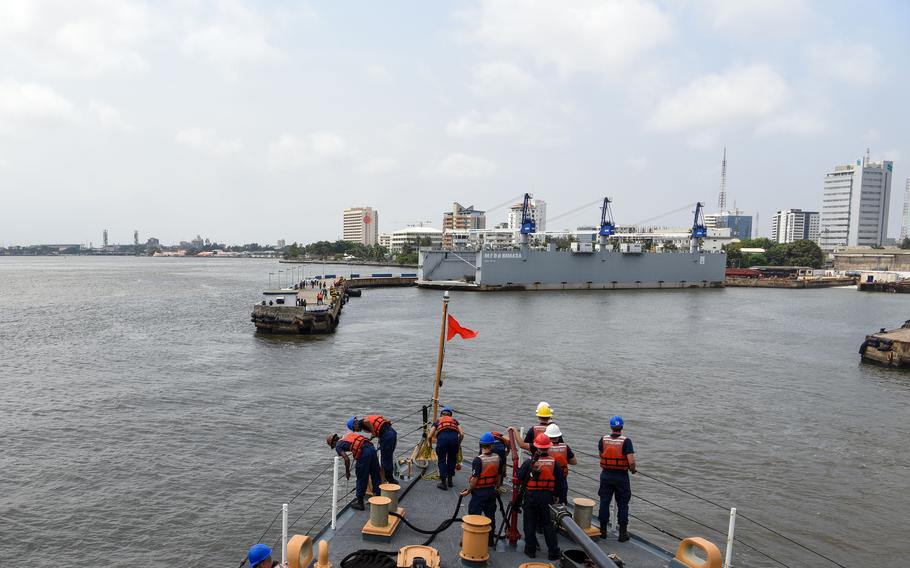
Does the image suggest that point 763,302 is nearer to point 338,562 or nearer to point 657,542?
point 657,542

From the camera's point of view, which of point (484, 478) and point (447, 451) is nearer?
point (484, 478)

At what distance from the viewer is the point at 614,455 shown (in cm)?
816

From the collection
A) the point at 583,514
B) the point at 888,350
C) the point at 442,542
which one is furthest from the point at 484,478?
the point at 888,350

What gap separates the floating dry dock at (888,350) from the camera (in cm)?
3628

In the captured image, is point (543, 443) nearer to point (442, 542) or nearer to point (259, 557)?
point (442, 542)

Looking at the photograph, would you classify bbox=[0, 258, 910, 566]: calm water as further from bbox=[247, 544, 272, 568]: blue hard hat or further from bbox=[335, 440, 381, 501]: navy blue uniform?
bbox=[247, 544, 272, 568]: blue hard hat

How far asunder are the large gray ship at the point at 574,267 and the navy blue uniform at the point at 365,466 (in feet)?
268

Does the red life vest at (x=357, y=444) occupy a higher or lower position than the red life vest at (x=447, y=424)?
lower

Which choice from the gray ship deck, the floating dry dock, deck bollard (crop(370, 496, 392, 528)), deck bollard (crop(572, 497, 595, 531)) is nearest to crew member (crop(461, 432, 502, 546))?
the gray ship deck

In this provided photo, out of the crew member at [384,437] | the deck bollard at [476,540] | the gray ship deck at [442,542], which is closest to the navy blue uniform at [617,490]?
the gray ship deck at [442,542]

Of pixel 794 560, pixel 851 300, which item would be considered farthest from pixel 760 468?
pixel 851 300

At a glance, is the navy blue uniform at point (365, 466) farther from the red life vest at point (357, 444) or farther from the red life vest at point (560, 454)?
the red life vest at point (560, 454)

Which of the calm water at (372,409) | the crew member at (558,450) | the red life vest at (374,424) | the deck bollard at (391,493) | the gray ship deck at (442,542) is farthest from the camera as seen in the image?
the calm water at (372,409)

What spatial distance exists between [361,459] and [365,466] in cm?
14
